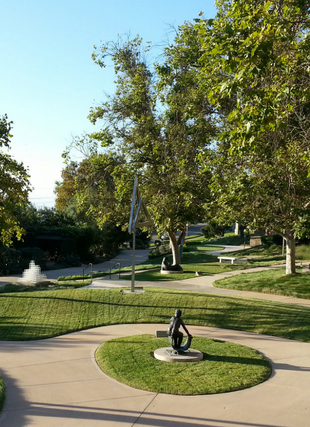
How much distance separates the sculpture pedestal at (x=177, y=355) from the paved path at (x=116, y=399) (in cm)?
121

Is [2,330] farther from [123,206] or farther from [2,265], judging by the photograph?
[2,265]

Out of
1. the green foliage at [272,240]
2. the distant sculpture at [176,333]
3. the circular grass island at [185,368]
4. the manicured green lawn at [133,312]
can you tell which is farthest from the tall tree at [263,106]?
the green foliage at [272,240]

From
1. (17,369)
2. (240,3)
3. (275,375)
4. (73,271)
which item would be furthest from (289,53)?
(73,271)

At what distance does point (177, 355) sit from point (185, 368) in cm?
54

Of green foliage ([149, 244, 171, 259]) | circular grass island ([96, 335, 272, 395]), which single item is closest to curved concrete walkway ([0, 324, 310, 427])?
circular grass island ([96, 335, 272, 395])

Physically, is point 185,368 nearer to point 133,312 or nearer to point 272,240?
point 133,312

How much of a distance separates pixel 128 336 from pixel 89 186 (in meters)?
15.2

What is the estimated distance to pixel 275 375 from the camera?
7910mm

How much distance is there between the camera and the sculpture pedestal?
8.48 meters

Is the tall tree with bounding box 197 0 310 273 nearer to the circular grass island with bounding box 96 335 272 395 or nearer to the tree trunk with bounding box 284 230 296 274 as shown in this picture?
the tree trunk with bounding box 284 230 296 274

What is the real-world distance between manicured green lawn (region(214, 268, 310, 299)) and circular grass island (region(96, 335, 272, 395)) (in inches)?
302

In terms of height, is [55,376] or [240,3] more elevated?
[240,3]

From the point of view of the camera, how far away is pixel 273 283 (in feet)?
60.3

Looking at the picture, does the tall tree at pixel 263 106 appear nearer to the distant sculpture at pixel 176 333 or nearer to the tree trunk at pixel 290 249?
the tree trunk at pixel 290 249
